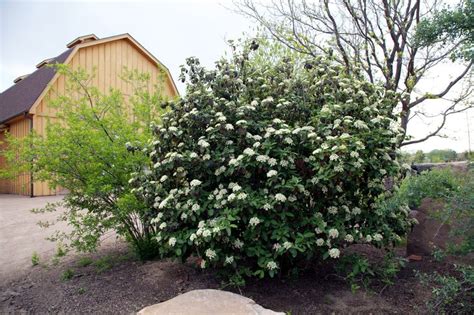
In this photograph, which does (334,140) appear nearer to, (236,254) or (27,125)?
(236,254)

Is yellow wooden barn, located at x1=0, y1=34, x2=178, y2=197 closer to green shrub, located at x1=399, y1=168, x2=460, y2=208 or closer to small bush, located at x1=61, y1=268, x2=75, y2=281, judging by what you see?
small bush, located at x1=61, y1=268, x2=75, y2=281

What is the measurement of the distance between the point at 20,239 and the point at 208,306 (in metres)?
4.01

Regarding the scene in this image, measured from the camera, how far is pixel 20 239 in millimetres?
4914

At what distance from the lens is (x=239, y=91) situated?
10.6 ft

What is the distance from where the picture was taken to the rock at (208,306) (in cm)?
218

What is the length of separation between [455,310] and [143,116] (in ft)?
10.9

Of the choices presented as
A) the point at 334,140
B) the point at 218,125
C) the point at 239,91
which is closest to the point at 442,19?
the point at 334,140

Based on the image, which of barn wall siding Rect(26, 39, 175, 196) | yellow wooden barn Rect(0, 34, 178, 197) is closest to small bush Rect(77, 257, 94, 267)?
yellow wooden barn Rect(0, 34, 178, 197)

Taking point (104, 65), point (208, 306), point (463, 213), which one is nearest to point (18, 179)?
point (104, 65)

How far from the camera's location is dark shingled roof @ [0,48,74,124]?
9602mm

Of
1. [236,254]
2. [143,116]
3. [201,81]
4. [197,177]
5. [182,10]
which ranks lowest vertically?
[236,254]

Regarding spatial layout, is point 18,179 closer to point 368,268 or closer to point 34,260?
point 34,260

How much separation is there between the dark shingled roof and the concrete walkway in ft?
11.2

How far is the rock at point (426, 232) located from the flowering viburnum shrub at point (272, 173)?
43 cm
